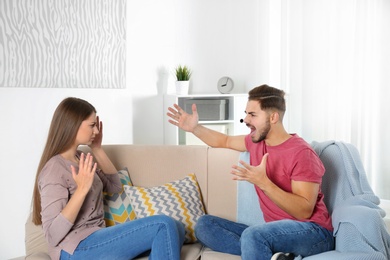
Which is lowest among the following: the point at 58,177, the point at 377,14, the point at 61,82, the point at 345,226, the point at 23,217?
the point at 23,217

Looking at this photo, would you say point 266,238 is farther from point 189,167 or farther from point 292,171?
point 189,167

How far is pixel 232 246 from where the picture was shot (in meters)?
2.83

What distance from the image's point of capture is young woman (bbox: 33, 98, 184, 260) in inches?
102

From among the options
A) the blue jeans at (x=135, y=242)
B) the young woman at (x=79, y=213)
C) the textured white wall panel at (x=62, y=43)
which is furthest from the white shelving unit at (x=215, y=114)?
the blue jeans at (x=135, y=242)

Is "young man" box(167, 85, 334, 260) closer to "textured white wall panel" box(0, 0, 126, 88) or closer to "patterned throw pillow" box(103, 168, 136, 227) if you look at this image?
"patterned throw pillow" box(103, 168, 136, 227)

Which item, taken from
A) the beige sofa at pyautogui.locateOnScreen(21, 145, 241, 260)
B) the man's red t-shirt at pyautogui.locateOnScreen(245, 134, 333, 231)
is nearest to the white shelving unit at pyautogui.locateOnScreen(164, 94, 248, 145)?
the beige sofa at pyautogui.locateOnScreen(21, 145, 241, 260)

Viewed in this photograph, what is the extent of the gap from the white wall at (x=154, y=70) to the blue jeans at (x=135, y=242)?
4.82 ft

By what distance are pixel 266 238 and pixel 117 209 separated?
2.68ft

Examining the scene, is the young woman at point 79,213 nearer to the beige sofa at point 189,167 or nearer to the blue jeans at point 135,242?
the blue jeans at point 135,242

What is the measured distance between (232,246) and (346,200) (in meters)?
0.55

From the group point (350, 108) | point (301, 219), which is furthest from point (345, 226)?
point (350, 108)

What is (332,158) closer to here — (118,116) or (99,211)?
(99,211)

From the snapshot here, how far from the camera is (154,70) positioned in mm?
5172

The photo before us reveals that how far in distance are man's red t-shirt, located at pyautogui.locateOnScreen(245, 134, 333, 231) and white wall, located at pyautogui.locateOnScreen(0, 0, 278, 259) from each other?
1.73 meters
